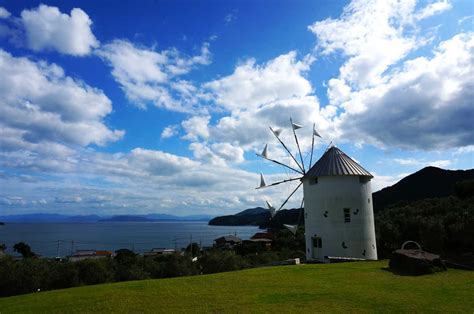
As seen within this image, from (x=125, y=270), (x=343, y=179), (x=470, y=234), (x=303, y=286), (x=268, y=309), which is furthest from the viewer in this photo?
(x=125, y=270)

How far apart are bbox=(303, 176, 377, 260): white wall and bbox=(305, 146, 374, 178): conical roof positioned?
318 mm

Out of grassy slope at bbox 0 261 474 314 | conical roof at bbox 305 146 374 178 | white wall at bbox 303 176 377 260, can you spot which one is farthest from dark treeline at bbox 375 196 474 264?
grassy slope at bbox 0 261 474 314

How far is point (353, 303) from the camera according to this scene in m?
10.4

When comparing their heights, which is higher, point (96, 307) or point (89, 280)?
point (96, 307)

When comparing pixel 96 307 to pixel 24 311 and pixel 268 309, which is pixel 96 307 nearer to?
pixel 24 311

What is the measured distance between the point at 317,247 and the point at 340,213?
108 inches

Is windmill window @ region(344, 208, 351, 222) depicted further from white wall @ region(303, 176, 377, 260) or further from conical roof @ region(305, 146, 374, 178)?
conical roof @ region(305, 146, 374, 178)

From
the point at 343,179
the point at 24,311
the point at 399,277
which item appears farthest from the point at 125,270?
the point at 399,277

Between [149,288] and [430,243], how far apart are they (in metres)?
26.1

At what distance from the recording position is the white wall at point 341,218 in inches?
905

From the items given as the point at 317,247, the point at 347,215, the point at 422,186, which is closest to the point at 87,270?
the point at 317,247

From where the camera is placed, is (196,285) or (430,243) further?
(430,243)

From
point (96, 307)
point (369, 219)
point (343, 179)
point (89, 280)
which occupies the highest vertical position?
point (343, 179)

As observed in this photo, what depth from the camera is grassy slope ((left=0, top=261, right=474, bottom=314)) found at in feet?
33.4
